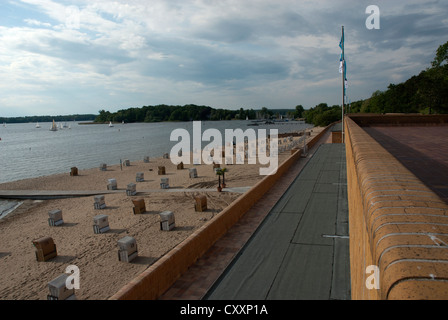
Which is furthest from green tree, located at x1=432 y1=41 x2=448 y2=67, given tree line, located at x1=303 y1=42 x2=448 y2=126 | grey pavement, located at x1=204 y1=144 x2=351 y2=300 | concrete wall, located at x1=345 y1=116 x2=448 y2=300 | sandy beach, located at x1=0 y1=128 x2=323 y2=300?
concrete wall, located at x1=345 y1=116 x2=448 y2=300

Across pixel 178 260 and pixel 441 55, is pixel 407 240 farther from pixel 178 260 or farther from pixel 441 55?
pixel 441 55

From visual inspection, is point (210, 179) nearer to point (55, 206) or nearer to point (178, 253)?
point (55, 206)

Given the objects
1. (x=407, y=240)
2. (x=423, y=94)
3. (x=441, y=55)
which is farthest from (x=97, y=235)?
(x=441, y=55)

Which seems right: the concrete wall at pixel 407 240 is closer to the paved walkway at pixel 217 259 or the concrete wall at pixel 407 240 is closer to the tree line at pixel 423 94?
the paved walkway at pixel 217 259

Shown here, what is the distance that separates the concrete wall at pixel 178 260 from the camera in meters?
5.21

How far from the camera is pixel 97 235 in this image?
16594 millimetres

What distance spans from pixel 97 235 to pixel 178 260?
12189 millimetres

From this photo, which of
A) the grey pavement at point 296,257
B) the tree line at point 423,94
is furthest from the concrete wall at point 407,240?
the tree line at point 423,94

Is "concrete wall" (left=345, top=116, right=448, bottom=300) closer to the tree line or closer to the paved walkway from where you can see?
the paved walkway

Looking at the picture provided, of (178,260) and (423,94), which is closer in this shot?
(178,260)

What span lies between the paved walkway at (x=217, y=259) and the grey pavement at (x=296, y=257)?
149mm

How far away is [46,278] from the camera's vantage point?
41.4 feet

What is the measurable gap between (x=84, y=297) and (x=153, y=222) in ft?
24.4
